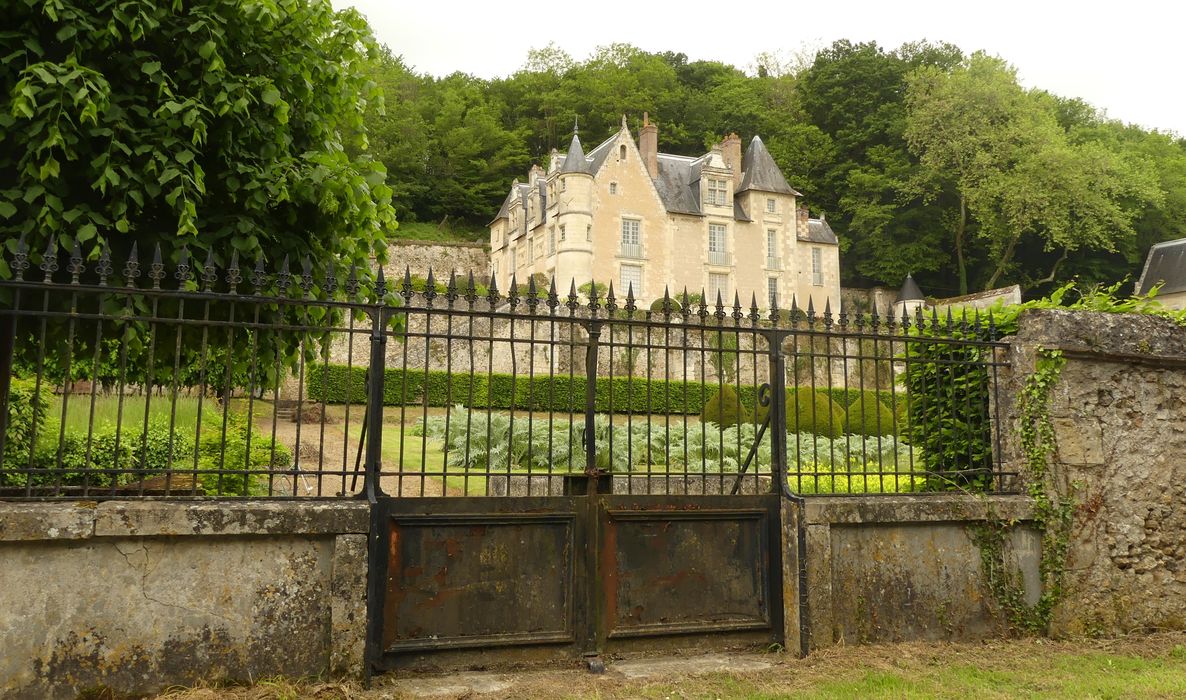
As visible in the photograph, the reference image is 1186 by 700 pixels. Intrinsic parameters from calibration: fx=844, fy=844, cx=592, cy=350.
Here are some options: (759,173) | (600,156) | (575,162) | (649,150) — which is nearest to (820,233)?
(759,173)

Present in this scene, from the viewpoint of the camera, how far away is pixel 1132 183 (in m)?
44.5

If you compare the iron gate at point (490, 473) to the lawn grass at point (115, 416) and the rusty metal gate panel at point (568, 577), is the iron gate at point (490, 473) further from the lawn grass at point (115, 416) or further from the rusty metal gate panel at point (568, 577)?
the lawn grass at point (115, 416)

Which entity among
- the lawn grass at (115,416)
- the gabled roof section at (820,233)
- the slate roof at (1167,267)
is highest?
the gabled roof section at (820,233)

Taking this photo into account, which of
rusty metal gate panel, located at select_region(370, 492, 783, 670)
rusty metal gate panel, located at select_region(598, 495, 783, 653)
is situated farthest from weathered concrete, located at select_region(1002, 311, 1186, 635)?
rusty metal gate panel, located at select_region(370, 492, 783, 670)

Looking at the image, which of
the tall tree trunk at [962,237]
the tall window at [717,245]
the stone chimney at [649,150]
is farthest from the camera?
the tall tree trunk at [962,237]

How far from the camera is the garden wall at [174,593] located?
4164 mm

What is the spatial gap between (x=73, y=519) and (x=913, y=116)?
50785 millimetres

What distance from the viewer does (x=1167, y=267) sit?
43531mm

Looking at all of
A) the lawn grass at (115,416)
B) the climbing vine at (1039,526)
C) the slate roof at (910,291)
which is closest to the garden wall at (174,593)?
the climbing vine at (1039,526)

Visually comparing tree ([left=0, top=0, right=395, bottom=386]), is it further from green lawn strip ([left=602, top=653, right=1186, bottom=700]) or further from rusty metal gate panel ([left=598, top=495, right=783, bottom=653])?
green lawn strip ([left=602, top=653, right=1186, bottom=700])

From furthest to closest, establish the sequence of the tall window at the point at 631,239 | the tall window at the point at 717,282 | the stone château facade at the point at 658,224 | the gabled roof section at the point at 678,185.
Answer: the tall window at the point at 717,282 < the gabled roof section at the point at 678,185 < the tall window at the point at 631,239 < the stone château facade at the point at 658,224

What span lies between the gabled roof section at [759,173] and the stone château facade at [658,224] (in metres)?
0.07

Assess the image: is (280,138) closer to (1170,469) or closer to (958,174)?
(1170,469)

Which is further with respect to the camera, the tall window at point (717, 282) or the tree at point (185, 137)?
the tall window at point (717, 282)
